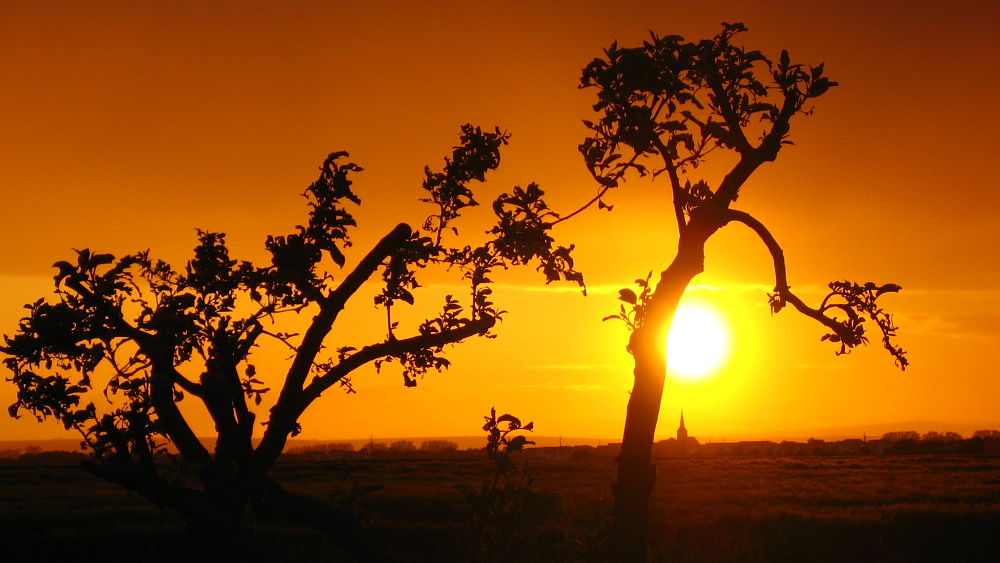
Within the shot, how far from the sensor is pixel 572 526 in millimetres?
16672

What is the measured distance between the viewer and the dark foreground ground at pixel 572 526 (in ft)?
33.7

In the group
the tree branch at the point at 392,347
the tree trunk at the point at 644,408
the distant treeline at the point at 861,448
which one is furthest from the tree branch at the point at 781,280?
the distant treeline at the point at 861,448

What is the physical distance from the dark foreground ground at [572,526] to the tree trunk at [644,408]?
2.16ft

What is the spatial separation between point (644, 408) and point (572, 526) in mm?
8597

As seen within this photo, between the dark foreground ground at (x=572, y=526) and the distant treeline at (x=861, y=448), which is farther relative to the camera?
the distant treeline at (x=861, y=448)

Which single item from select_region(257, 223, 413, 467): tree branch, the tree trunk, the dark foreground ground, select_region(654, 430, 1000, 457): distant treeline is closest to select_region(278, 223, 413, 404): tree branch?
select_region(257, 223, 413, 467): tree branch

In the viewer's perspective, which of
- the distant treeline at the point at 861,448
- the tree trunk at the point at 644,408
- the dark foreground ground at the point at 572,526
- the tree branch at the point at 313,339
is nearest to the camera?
the tree trunk at the point at 644,408

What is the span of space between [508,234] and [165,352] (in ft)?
12.9

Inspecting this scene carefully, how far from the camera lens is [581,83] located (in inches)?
340

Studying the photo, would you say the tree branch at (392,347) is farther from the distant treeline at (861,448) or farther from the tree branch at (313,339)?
the distant treeline at (861,448)

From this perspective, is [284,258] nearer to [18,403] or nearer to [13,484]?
[18,403]

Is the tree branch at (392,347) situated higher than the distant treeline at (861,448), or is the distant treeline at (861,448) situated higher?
the tree branch at (392,347)

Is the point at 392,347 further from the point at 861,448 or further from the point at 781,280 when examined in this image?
the point at 861,448

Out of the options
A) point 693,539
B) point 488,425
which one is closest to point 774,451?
→ point 693,539
